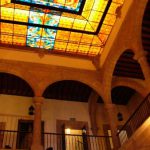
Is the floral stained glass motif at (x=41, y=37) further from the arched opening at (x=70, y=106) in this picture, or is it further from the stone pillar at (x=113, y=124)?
the stone pillar at (x=113, y=124)

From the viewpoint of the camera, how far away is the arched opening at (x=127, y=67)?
9.31m

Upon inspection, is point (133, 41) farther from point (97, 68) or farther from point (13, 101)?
point (13, 101)

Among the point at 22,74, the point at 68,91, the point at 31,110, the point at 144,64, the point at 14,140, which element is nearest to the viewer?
the point at 144,64

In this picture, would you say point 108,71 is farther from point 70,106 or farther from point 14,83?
point 14,83

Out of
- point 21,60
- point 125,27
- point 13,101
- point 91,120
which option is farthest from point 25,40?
point 91,120

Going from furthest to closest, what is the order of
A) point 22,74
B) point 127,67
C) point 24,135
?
1. point 127,67
2. point 24,135
3. point 22,74

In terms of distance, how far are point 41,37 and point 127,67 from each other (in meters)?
3.76

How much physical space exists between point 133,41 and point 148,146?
329cm

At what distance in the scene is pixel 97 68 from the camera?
1004cm

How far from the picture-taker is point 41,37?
30.0ft

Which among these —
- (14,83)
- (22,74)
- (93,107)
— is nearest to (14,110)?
(14,83)

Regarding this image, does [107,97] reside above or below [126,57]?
below

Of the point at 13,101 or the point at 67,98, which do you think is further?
the point at 67,98

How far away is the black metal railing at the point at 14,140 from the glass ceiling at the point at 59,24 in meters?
3.59
